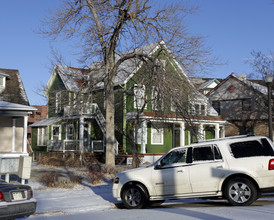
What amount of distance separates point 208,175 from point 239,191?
88cm

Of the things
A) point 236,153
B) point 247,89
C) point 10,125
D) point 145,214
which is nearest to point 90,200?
point 145,214

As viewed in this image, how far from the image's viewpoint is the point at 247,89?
123ft

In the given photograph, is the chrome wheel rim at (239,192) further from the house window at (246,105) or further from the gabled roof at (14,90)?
the house window at (246,105)

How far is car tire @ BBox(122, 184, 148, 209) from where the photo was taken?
10.1 m

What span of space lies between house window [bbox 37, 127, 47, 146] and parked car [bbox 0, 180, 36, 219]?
25.5m

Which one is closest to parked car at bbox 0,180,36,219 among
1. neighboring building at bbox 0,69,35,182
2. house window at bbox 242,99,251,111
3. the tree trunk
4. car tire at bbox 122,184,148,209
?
car tire at bbox 122,184,148,209

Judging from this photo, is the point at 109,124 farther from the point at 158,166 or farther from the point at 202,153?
the point at 202,153

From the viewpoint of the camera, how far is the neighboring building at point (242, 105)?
36.6m

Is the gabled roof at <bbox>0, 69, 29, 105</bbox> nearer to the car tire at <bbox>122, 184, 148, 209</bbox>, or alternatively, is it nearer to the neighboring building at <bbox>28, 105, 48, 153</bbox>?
the neighboring building at <bbox>28, 105, 48, 153</bbox>

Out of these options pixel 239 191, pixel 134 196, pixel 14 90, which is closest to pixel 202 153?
pixel 239 191

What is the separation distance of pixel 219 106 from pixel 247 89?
4321 mm

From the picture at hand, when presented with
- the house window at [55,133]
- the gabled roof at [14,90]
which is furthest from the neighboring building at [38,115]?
the gabled roof at [14,90]

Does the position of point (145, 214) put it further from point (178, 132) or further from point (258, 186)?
point (178, 132)

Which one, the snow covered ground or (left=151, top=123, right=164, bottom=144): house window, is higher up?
(left=151, top=123, right=164, bottom=144): house window
